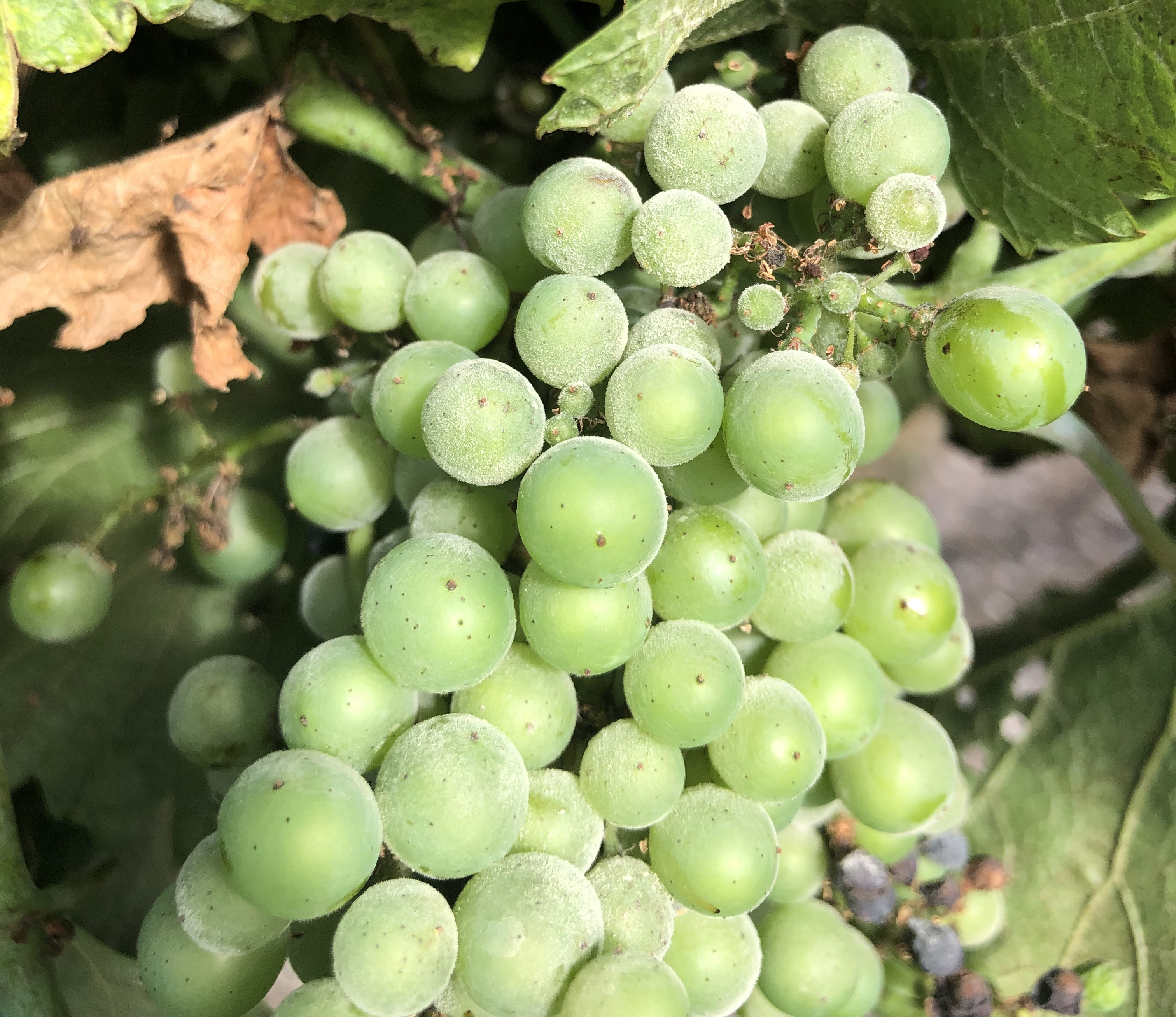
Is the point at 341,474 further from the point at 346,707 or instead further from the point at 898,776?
the point at 898,776

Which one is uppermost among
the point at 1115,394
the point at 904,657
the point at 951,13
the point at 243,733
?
the point at 951,13

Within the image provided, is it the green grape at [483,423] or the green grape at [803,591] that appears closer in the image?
the green grape at [483,423]

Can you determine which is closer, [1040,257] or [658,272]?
[658,272]

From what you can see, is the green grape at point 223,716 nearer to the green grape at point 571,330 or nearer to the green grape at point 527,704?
the green grape at point 527,704

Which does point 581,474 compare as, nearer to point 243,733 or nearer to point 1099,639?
point 243,733

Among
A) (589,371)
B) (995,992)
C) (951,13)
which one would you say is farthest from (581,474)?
(995,992)

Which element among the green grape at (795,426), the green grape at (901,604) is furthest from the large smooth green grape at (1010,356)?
the green grape at (901,604)

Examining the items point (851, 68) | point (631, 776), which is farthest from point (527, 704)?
point (851, 68)

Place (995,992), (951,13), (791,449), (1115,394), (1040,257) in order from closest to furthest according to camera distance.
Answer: (791,449)
(951,13)
(1040,257)
(995,992)
(1115,394)
